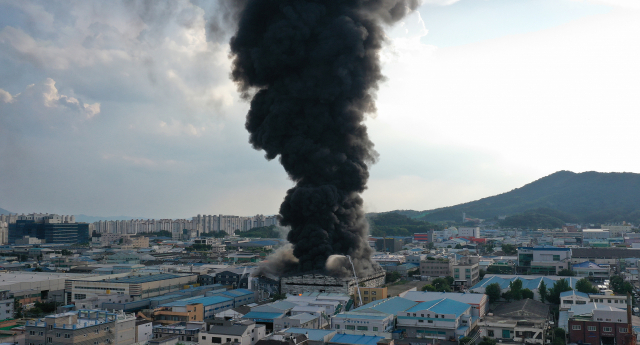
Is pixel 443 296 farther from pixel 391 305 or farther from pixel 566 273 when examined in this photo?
pixel 566 273

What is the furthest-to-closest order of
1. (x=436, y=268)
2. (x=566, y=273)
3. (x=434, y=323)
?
(x=436, y=268) < (x=566, y=273) < (x=434, y=323)

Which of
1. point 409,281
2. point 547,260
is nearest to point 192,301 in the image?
point 409,281

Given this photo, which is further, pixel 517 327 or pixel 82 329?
pixel 517 327

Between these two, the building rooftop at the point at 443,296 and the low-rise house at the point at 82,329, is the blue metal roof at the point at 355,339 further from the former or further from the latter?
the building rooftop at the point at 443,296

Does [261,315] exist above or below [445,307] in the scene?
below

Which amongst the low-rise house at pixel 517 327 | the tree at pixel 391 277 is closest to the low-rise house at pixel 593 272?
the tree at pixel 391 277

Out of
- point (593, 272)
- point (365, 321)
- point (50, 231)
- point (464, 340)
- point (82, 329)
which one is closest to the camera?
point (82, 329)

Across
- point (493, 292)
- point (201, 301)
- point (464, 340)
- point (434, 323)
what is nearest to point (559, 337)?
point (464, 340)

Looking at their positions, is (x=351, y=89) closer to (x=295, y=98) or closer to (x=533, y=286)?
(x=295, y=98)
